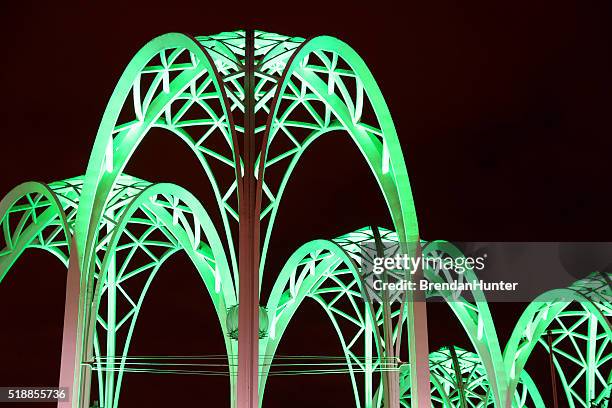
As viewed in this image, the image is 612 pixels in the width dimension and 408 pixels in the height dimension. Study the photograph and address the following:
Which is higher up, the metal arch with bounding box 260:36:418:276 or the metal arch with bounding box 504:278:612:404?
the metal arch with bounding box 260:36:418:276

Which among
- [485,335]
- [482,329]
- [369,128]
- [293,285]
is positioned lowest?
[485,335]

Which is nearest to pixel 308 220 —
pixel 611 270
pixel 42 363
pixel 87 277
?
pixel 42 363

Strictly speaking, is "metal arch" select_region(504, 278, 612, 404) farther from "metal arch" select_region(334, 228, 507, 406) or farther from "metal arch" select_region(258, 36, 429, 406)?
"metal arch" select_region(258, 36, 429, 406)

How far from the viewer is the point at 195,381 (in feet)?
196

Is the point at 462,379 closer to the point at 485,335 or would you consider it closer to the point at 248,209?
the point at 485,335

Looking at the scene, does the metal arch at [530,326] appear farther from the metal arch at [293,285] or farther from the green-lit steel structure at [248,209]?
the metal arch at [293,285]

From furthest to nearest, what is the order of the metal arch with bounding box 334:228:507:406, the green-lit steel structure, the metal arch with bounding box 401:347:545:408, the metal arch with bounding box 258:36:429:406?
the metal arch with bounding box 401:347:545:408, the metal arch with bounding box 334:228:507:406, the metal arch with bounding box 258:36:429:406, the green-lit steel structure

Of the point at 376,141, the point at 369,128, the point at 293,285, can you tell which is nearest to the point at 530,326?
the point at 293,285

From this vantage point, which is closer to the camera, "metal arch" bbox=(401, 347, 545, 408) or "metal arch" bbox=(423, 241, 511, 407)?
"metal arch" bbox=(423, 241, 511, 407)

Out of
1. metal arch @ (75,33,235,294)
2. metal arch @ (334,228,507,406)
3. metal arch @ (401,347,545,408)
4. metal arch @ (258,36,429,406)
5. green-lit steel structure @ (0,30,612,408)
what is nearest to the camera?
green-lit steel structure @ (0,30,612,408)

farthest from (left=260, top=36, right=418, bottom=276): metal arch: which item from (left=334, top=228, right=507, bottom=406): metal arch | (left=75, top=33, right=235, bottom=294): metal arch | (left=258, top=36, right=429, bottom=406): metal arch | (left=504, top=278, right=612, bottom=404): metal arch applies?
(left=504, top=278, right=612, bottom=404): metal arch

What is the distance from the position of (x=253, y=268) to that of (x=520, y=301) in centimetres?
4480

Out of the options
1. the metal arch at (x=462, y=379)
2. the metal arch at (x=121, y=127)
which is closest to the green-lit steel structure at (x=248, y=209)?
the metal arch at (x=121, y=127)

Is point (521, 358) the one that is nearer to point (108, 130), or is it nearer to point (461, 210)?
point (461, 210)
